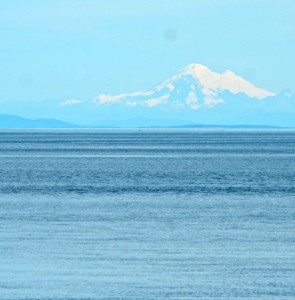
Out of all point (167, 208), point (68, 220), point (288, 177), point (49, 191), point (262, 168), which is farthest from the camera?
point (262, 168)

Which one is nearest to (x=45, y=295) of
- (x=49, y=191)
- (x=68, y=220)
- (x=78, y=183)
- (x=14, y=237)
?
(x=14, y=237)

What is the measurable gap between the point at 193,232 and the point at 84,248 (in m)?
5.85

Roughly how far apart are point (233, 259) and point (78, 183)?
37718mm

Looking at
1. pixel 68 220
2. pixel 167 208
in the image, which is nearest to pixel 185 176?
pixel 167 208

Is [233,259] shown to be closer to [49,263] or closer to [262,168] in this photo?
[49,263]

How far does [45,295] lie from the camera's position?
83.6 ft

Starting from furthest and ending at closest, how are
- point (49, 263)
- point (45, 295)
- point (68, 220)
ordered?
point (68, 220) → point (49, 263) → point (45, 295)

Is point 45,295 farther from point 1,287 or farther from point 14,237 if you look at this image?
point 14,237

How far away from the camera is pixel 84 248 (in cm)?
3300

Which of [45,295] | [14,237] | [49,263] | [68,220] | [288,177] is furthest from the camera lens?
[288,177]

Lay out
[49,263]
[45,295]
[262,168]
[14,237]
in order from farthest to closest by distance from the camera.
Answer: [262,168], [14,237], [49,263], [45,295]

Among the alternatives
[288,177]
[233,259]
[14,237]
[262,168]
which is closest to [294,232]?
[233,259]

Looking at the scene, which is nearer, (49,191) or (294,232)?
(294,232)

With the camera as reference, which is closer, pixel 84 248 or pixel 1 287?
pixel 1 287
